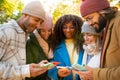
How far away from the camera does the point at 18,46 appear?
3.75 meters

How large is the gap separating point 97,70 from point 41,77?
4.18 ft

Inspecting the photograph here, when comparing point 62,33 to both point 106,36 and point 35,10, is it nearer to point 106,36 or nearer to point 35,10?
point 35,10

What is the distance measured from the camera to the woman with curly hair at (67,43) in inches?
A: 165

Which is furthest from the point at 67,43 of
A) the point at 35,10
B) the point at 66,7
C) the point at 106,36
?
the point at 66,7

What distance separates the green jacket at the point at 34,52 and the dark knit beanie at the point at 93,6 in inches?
41.0

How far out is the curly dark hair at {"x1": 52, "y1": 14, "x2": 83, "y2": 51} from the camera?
432 centimetres

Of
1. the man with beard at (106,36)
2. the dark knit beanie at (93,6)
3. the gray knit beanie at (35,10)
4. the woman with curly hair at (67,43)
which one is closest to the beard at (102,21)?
the man with beard at (106,36)

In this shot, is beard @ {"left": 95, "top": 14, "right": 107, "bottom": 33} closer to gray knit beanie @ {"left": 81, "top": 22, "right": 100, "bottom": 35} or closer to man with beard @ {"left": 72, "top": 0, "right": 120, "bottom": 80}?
man with beard @ {"left": 72, "top": 0, "right": 120, "bottom": 80}

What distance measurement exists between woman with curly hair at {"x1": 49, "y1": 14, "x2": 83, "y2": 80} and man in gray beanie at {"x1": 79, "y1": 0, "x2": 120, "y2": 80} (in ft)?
2.88

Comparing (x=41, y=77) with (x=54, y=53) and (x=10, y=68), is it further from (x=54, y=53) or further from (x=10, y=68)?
(x=10, y=68)

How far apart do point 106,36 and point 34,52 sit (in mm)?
1302

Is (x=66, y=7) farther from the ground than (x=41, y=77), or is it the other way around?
(x=66, y=7)

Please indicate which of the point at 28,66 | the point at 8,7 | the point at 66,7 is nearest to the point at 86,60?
the point at 28,66

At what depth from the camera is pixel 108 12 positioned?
311 cm
